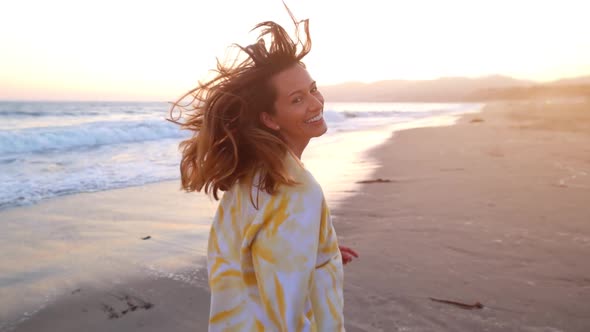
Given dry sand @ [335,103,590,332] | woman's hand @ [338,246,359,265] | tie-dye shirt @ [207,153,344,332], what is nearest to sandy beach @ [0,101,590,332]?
dry sand @ [335,103,590,332]

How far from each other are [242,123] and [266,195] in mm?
352

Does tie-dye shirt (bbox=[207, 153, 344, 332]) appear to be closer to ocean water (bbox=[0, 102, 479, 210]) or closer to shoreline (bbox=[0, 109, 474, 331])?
shoreline (bbox=[0, 109, 474, 331])

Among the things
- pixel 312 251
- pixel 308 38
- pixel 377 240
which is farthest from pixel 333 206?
pixel 312 251

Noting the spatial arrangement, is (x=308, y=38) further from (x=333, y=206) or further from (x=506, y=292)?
(x=333, y=206)

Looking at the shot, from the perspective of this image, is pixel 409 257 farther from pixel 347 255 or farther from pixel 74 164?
pixel 74 164

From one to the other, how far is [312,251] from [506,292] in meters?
2.40

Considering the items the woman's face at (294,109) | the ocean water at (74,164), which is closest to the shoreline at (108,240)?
the ocean water at (74,164)

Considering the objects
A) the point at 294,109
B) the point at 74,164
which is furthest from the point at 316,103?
the point at 74,164

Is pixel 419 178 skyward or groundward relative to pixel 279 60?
groundward

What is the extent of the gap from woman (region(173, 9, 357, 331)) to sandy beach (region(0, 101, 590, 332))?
1.50m

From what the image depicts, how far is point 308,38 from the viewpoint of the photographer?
1.89 metres

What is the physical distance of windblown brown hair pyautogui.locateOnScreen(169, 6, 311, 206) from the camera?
5.12ft

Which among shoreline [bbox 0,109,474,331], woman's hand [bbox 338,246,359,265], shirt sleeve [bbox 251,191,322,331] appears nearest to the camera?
shirt sleeve [bbox 251,191,322,331]

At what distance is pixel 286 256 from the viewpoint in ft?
4.34
